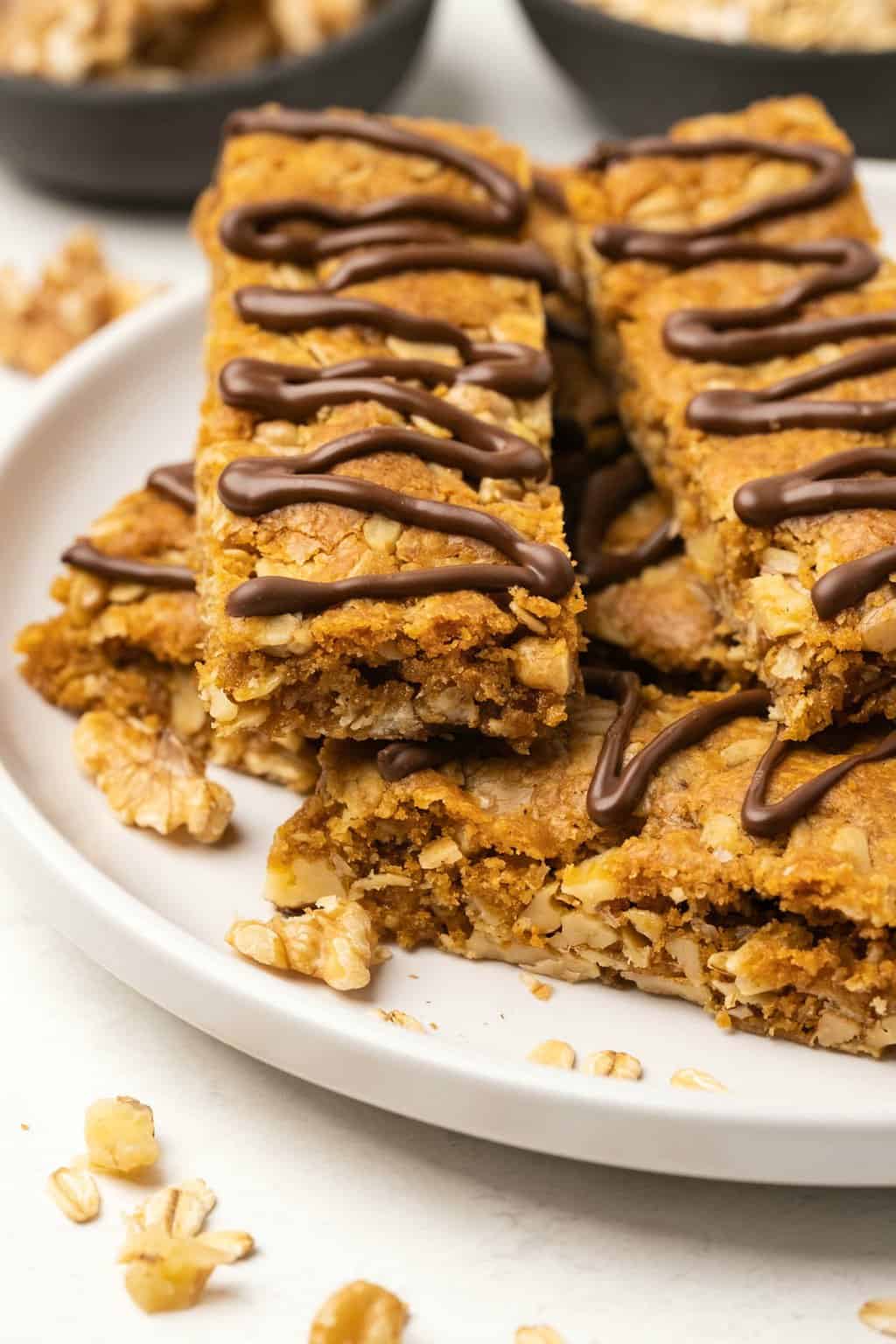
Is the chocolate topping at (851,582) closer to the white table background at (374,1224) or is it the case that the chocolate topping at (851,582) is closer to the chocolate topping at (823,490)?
the chocolate topping at (823,490)

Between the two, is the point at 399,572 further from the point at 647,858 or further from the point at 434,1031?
the point at 434,1031

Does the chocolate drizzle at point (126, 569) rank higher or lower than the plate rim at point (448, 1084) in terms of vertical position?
higher

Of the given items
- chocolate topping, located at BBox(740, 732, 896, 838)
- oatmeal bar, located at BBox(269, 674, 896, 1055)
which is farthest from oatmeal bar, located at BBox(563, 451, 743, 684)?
chocolate topping, located at BBox(740, 732, 896, 838)

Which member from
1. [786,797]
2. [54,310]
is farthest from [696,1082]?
[54,310]

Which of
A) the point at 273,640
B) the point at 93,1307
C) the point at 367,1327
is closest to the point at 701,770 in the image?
the point at 273,640

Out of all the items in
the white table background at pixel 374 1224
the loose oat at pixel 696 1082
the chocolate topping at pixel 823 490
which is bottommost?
the white table background at pixel 374 1224

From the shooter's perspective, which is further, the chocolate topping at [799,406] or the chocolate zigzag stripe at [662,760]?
the chocolate topping at [799,406]

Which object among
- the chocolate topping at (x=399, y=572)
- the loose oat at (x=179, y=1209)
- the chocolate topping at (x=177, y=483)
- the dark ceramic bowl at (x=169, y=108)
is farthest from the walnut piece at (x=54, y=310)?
the loose oat at (x=179, y=1209)
